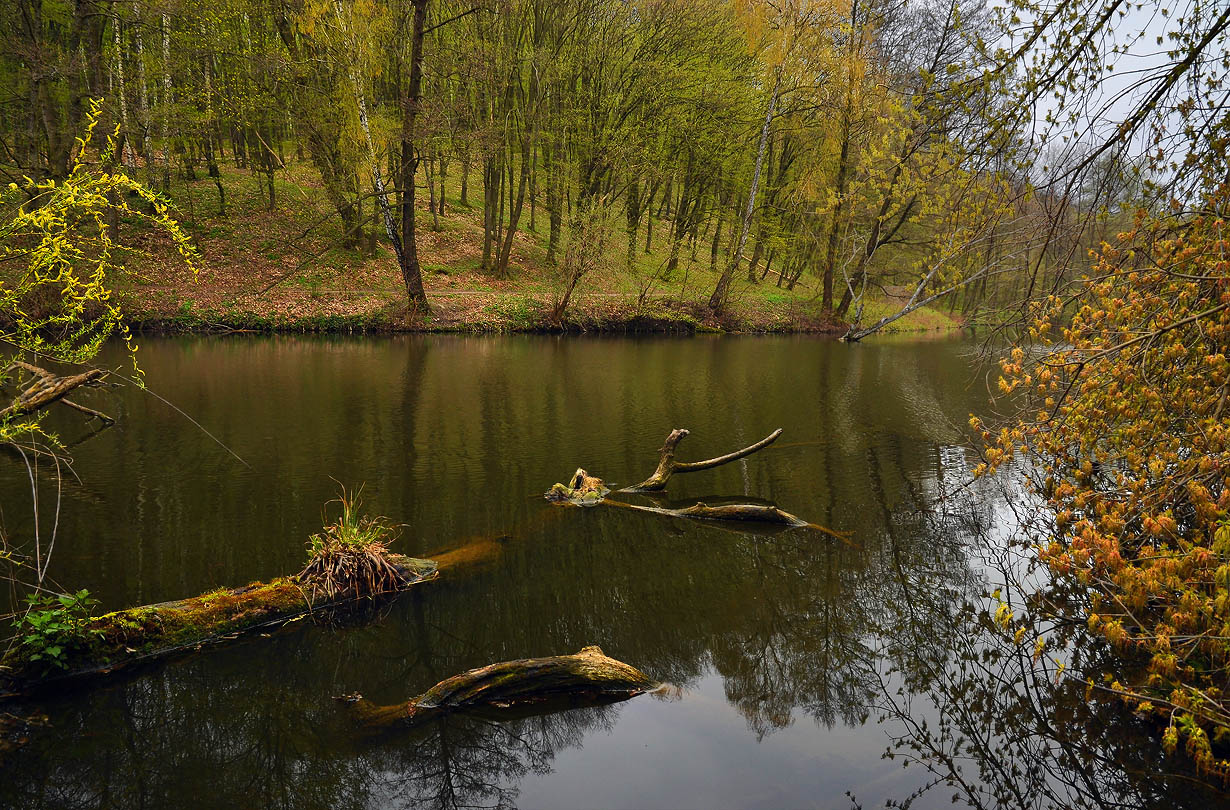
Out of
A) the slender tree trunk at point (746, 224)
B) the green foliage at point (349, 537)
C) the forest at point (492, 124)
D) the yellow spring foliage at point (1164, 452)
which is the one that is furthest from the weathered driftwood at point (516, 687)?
the slender tree trunk at point (746, 224)

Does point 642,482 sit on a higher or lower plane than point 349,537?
lower

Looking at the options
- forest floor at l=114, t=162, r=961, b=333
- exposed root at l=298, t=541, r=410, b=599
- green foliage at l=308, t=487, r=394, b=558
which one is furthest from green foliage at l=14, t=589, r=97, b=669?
forest floor at l=114, t=162, r=961, b=333

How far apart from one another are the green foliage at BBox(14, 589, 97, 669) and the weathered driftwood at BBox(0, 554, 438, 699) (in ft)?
0.04

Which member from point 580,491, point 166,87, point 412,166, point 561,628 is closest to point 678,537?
point 580,491

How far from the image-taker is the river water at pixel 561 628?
15.4ft

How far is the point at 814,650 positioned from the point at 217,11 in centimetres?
3120

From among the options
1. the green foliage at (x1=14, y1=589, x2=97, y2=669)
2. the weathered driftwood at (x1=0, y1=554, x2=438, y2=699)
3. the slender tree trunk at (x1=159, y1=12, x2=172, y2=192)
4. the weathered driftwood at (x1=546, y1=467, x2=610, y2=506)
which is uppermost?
the slender tree trunk at (x1=159, y1=12, x2=172, y2=192)

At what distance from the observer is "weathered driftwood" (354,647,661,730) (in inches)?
203

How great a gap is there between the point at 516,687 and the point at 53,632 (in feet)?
11.8

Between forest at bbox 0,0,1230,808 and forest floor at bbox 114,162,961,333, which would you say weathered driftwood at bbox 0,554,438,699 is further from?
forest floor at bbox 114,162,961,333

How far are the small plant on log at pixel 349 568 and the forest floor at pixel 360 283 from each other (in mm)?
20810

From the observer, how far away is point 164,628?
229 inches

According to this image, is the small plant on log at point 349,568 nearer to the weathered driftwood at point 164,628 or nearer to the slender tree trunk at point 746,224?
the weathered driftwood at point 164,628

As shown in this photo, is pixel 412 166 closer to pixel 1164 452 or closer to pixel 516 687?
pixel 516 687
